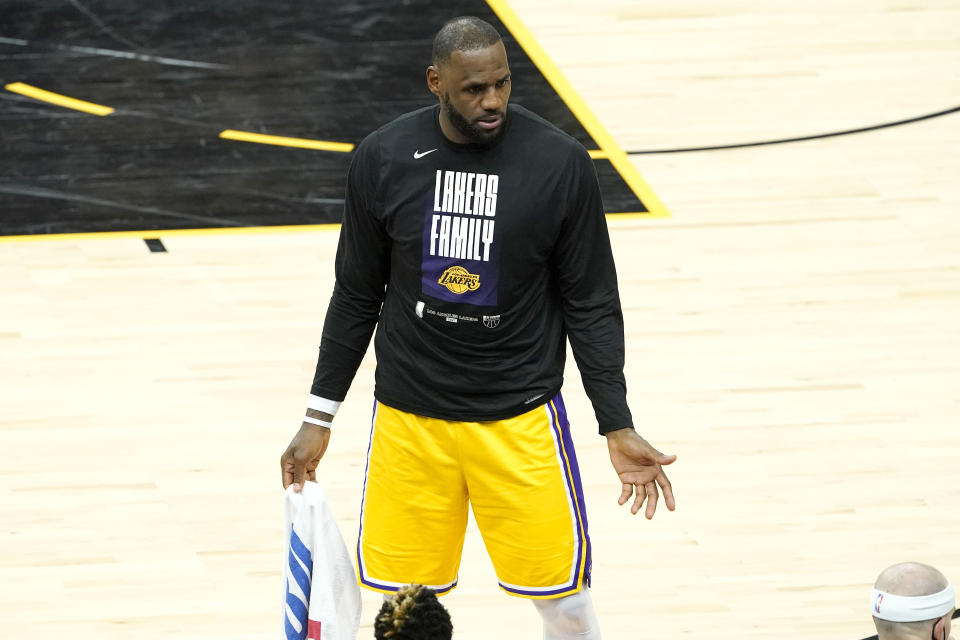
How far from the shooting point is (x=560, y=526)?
3621mm

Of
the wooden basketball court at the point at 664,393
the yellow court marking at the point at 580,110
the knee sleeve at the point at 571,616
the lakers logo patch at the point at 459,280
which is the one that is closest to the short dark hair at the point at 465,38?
the lakers logo patch at the point at 459,280

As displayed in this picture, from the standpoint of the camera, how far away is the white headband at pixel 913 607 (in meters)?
2.97

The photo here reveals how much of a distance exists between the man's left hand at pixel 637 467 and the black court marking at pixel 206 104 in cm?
389

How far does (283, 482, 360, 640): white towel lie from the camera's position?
354 cm

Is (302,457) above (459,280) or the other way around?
the other way around

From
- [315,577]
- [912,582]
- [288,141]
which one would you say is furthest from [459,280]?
[288,141]

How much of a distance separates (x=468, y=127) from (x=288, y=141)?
4.75m

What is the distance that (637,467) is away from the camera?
139 inches

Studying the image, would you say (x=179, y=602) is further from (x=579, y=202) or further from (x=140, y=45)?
(x=140, y=45)

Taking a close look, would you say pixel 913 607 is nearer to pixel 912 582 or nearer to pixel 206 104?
pixel 912 582

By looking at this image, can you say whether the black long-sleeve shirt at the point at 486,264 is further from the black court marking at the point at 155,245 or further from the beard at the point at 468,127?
the black court marking at the point at 155,245

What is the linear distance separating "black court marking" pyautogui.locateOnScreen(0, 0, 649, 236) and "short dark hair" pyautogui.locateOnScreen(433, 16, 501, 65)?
391cm

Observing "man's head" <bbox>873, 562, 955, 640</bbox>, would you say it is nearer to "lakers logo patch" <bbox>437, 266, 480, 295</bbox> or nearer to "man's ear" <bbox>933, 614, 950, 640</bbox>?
"man's ear" <bbox>933, 614, 950, 640</bbox>

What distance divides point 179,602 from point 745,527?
65.7 inches
